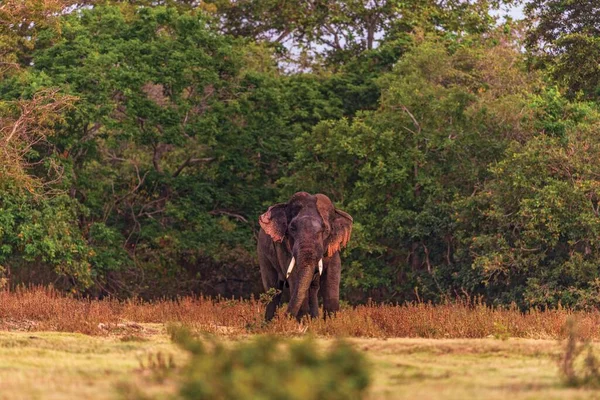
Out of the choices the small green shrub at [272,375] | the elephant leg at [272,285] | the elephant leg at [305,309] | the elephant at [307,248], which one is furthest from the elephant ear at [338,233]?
the small green shrub at [272,375]

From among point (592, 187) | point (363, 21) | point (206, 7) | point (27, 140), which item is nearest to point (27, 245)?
point (27, 140)

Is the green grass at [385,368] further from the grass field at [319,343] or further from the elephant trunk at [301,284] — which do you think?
the elephant trunk at [301,284]

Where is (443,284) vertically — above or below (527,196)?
below

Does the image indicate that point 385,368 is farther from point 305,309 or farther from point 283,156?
point 283,156

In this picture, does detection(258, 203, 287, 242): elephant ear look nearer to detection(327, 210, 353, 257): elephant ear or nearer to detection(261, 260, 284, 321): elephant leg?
detection(327, 210, 353, 257): elephant ear

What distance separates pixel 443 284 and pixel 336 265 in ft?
38.0

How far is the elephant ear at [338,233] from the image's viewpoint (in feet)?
62.3

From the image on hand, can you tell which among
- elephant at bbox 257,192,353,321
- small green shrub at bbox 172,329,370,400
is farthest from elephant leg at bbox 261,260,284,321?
small green shrub at bbox 172,329,370,400

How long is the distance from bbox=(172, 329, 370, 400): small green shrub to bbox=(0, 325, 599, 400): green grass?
73 centimetres

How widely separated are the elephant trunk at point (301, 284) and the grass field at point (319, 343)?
883 mm

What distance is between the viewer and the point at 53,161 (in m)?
31.0

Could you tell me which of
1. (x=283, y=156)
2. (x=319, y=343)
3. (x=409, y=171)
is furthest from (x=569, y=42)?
(x=319, y=343)

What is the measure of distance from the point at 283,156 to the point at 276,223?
56.2 feet

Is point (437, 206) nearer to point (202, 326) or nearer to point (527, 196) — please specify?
point (527, 196)
